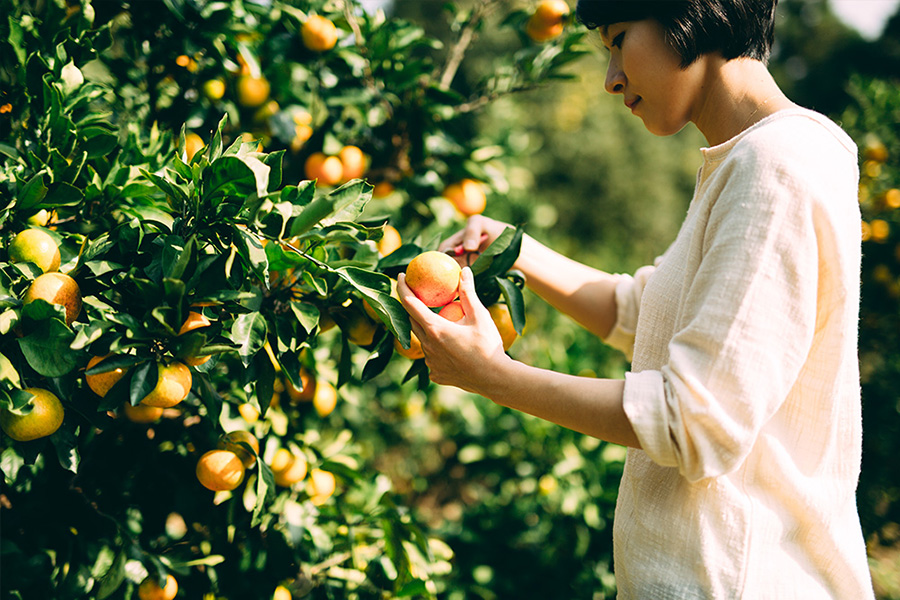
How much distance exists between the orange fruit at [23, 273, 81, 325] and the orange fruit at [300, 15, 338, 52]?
792 mm

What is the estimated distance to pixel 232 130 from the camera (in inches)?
55.5

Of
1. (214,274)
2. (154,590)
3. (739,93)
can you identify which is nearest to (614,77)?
(739,93)

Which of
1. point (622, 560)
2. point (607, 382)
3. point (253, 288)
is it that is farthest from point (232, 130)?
point (622, 560)

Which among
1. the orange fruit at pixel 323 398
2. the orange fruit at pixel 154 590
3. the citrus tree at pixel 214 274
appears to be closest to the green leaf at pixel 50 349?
the citrus tree at pixel 214 274

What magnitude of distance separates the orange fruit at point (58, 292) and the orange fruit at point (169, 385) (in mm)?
150

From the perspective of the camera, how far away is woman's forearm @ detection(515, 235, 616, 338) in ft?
4.00

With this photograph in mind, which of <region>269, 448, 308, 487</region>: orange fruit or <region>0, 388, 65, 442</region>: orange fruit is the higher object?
<region>0, 388, 65, 442</region>: orange fruit

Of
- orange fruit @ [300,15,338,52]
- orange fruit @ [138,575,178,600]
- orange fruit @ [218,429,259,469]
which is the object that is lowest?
orange fruit @ [138,575,178,600]

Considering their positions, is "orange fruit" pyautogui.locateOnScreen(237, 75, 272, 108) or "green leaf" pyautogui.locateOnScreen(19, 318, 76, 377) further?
"orange fruit" pyautogui.locateOnScreen(237, 75, 272, 108)

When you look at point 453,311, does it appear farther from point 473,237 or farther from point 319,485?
point 319,485

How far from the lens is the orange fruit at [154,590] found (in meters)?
1.05

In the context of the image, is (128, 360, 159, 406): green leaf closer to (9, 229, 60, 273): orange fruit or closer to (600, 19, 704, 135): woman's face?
(9, 229, 60, 273): orange fruit

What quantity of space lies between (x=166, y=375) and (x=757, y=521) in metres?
0.79

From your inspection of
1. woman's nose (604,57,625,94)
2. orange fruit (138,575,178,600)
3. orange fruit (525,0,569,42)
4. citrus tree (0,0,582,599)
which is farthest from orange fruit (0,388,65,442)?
orange fruit (525,0,569,42)
